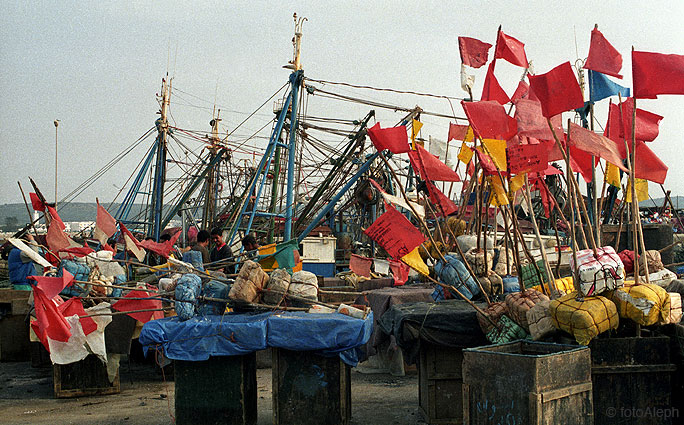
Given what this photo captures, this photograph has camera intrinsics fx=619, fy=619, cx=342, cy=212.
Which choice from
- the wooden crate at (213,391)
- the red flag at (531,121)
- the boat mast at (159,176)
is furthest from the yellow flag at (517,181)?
the boat mast at (159,176)

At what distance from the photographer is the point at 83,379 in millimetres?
7684

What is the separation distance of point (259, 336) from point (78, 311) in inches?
77.5

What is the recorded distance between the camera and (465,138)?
25.9 feet

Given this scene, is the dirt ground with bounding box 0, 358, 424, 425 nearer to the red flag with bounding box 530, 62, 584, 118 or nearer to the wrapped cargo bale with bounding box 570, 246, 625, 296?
the wrapped cargo bale with bounding box 570, 246, 625, 296

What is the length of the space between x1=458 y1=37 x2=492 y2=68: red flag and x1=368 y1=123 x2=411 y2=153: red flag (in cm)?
123

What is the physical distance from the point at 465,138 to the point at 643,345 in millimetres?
3900

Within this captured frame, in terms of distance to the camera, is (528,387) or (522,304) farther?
(522,304)

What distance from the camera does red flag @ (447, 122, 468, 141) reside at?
8398 mm

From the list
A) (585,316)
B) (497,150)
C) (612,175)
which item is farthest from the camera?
(612,175)

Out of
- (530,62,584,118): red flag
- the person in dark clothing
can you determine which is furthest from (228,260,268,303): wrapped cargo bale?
A: the person in dark clothing

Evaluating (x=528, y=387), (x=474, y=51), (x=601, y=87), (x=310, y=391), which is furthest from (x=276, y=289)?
(x=601, y=87)

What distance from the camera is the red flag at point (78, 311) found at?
610 cm

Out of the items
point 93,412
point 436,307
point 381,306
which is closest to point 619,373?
point 436,307

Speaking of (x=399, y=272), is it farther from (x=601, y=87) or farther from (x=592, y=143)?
(x=592, y=143)
